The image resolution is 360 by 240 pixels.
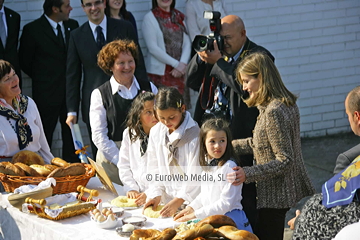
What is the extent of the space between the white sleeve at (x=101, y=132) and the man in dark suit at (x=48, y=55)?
5.73 ft

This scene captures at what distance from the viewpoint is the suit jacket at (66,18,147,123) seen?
5.38 meters

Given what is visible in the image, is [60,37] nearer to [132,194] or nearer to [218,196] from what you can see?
[132,194]

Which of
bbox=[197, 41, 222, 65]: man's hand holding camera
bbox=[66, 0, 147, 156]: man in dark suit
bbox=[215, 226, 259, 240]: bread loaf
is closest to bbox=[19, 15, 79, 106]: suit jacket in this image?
bbox=[66, 0, 147, 156]: man in dark suit

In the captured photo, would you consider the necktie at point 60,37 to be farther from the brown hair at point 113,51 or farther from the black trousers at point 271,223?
the black trousers at point 271,223

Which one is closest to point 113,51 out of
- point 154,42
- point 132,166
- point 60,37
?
point 132,166

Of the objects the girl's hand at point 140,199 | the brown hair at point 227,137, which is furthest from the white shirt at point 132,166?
the brown hair at point 227,137

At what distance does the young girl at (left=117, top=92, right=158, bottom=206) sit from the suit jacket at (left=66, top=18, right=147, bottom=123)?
143 centimetres

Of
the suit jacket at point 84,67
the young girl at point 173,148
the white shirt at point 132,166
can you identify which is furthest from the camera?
the suit jacket at point 84,67

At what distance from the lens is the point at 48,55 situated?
611cm

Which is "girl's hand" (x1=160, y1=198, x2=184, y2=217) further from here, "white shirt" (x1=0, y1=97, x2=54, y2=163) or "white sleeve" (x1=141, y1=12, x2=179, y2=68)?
"white sleeve" (x1=141, y1=12, x2=179, y2=68)

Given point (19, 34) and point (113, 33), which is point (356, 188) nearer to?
point (113, 33)

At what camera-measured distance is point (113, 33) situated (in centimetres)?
556

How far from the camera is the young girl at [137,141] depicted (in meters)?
3.85

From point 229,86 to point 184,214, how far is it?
3.66 feet
